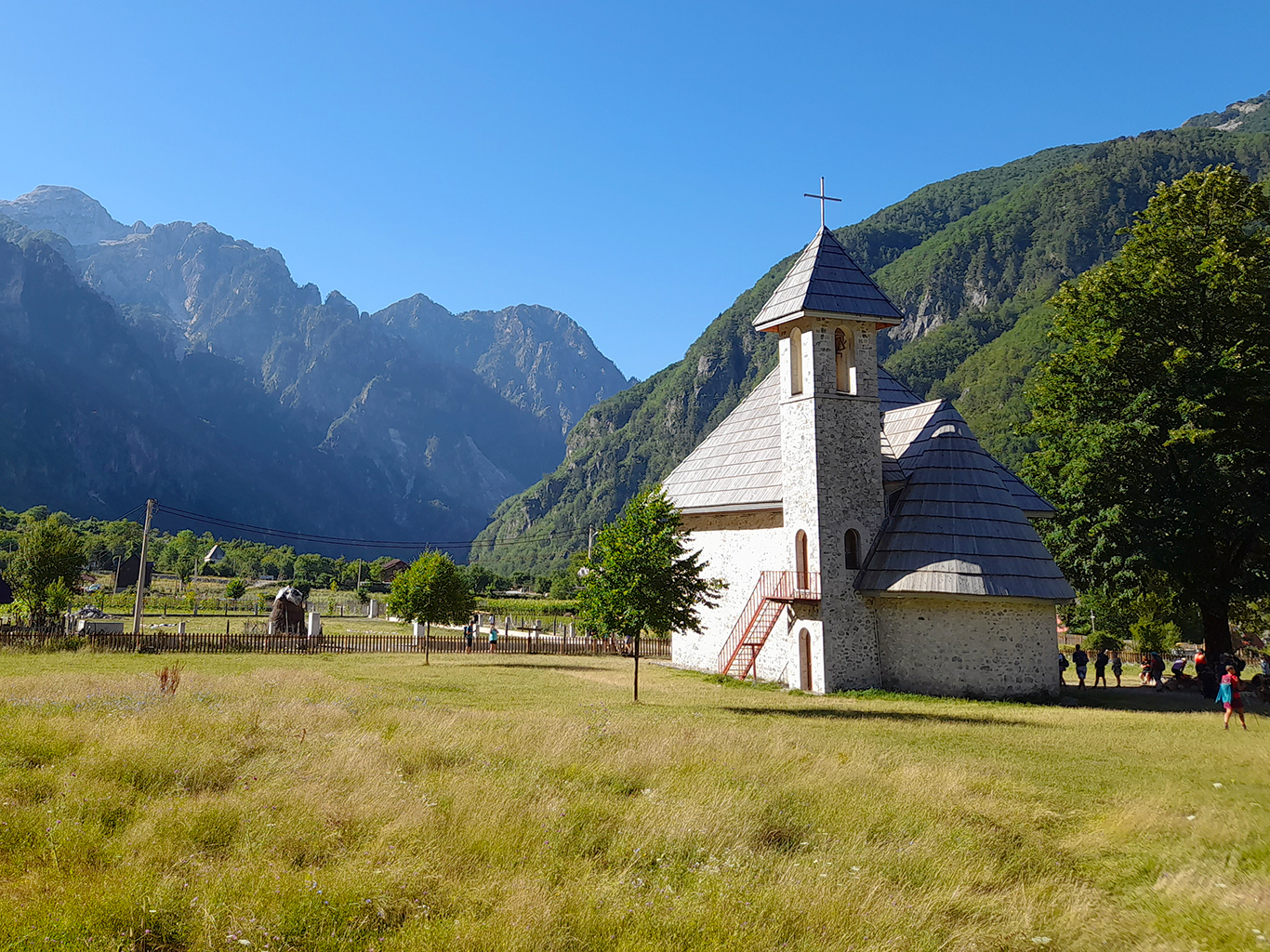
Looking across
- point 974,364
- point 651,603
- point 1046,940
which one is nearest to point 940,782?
point 1046,940

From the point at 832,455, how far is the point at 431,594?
16.4 meters

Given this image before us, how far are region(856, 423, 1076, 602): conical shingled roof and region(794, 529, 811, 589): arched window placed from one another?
58.8 inches

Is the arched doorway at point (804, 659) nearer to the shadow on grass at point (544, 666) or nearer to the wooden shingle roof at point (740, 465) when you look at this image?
the wooden shingle roof at point (740, 465)

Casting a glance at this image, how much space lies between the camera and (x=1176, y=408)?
2536 centimetres

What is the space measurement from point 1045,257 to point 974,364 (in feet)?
136

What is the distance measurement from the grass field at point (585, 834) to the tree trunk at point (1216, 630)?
13326 mm

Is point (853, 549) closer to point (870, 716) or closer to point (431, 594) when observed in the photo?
point (870, 716)

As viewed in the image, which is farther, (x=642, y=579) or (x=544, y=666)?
(x=544, y=666)

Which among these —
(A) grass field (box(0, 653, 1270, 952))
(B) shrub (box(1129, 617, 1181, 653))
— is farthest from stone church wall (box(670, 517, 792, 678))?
(B) shrub (box(1129, 617, 1181, 653))

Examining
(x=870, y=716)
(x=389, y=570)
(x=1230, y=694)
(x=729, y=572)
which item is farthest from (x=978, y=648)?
(x=389, y=570)

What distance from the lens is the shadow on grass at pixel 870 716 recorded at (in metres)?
18.9

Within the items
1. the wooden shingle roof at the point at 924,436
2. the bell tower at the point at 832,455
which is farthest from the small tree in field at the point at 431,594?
the wooden shingle roof at the point at 924,436

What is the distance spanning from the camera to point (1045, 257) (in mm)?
158750

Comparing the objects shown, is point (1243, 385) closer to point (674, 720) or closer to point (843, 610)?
point (843, 610)
